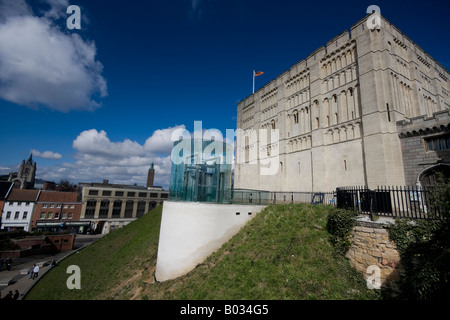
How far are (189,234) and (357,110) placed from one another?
2065cm

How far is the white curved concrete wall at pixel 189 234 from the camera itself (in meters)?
11.8

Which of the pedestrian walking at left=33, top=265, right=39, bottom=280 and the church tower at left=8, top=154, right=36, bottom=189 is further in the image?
the church tower at left=8, top=154, right=36, bottom=189

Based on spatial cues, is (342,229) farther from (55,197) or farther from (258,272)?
(55,197)

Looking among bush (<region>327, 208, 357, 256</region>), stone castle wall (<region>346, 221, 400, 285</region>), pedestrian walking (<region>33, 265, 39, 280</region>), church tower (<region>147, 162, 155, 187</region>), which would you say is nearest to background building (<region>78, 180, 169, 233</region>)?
church tower (<region>147, 162, 155, 187</region>)

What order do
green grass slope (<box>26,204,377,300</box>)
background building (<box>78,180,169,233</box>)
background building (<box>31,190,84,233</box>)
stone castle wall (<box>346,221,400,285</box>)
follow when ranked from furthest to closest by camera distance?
background building (<box>78,180,169,233</box>)
background building (<box>31,190,84,233</box>)
green grass slope (<box>26,204,377,300</box>)
stone castle wall (<box>346,221,400,285</box>)

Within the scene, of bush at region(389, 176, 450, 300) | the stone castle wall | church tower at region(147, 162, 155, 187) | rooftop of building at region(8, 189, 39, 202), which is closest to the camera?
bush at region(389, 176, 450, 300)

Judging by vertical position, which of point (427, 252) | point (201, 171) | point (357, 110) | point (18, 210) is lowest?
point (18, 210)

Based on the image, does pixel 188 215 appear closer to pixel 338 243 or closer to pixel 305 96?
pixel 338 243

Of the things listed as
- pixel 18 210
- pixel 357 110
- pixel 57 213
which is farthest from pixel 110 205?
pixel 357 110

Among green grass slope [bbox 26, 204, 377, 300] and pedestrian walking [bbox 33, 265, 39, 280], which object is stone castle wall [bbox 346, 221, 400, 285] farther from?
pedestrian walking [bbox 33, 265, 39, 280]

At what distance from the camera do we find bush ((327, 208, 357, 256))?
358 inches

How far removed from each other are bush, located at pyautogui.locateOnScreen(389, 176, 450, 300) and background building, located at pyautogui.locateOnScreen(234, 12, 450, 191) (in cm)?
1283

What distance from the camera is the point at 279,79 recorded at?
3247 cm

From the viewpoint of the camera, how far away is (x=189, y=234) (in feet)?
39.3
